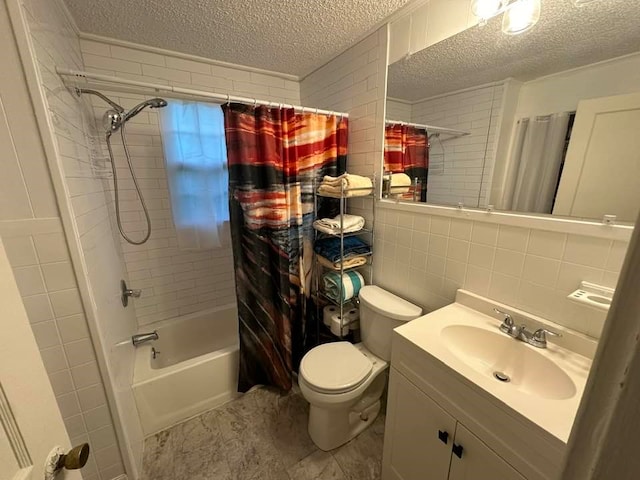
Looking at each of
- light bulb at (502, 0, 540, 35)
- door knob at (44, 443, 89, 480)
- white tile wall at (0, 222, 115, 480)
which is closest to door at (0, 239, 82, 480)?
door knob at (44, 443, 89, 480)

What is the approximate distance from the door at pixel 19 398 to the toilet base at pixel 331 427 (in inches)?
47.6

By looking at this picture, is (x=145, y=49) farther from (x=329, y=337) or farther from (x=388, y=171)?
(x=329, y=337)

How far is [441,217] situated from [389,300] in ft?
1.78

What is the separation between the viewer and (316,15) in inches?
55.9

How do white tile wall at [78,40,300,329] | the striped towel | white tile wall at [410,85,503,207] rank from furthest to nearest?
white tile wall at [78,40,300,329] < the striped towel < white tile wall at [410,85,503,207]

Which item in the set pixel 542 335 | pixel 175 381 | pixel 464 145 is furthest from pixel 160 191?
pixel 542 335

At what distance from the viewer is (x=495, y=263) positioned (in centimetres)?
116

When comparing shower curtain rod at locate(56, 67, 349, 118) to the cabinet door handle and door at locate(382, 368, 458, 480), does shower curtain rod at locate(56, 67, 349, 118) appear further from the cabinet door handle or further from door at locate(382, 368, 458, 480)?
the cabinet door handle

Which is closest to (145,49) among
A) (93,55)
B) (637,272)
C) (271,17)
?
(93,55)

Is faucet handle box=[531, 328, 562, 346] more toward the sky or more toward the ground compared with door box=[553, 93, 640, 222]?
more toward the ground

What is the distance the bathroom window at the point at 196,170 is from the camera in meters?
1.74

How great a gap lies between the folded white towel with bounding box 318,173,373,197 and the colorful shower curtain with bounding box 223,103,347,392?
14 cm

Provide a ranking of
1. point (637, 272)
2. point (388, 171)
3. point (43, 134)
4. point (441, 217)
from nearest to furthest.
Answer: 1. point (637, 272)
2. point (43, 134)
3. point (441, 217)
4. point (388, 171)

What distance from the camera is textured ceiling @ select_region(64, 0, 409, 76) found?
1.35m
